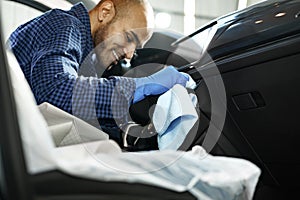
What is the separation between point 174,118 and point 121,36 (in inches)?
19.8

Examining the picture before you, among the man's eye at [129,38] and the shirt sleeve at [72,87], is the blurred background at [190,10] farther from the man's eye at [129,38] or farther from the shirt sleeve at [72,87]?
the shirt sleeve at [72,87]

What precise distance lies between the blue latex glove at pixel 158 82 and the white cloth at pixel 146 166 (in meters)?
0.46

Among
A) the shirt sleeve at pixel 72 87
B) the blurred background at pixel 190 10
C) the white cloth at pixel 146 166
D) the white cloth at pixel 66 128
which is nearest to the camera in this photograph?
the white cloth at pixel 146 166

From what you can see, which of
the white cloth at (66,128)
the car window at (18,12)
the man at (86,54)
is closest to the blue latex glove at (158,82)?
the man at (86,54)

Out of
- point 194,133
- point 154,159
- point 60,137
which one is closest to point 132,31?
point 194,133

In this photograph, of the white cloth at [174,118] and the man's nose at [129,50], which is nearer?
the white cloth at [174,118]

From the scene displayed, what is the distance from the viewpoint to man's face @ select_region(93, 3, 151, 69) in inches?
55.5

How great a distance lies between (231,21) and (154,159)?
84 centimetres

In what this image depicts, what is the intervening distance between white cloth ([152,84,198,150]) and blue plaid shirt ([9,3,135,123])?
3.5 inches

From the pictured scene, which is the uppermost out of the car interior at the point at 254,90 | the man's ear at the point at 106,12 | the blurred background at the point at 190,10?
the man's ear at the point at 106,12

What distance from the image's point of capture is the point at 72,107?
102 centimetres

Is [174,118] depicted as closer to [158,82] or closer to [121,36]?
[158,82]

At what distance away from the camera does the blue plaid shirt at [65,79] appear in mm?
996

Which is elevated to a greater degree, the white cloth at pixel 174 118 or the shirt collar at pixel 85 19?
the shirt collar at pixel 85 19
